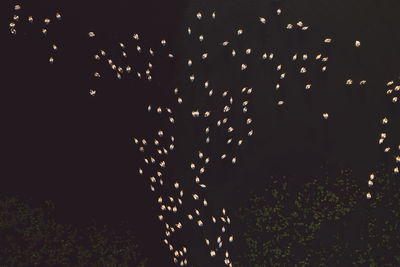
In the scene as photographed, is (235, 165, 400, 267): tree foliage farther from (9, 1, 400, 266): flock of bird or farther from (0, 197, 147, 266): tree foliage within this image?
(0, 197, 147, 266): tree foliage

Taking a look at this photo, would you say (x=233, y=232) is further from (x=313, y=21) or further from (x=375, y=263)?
(x=313, y=21)

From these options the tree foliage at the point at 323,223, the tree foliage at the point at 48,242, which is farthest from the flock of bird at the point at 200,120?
the tree foliage at the point at 48,242

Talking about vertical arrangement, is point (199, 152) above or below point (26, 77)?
below

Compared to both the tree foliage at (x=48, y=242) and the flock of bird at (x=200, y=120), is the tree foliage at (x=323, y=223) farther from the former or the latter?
the tree foliage at (x=48, y=242)

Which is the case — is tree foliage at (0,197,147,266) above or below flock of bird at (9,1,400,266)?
below

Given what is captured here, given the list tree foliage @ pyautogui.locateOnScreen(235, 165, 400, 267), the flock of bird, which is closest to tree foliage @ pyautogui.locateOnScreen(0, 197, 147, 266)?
the flock of bird

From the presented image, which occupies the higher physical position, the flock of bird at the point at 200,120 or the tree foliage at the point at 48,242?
the flock of bird at the point at 200,120

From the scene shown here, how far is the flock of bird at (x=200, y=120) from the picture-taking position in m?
2.03

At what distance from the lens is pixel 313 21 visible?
2.01 m

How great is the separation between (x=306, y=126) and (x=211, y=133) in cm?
40

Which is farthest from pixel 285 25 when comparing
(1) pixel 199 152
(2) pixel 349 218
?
(2) pixel 349 218

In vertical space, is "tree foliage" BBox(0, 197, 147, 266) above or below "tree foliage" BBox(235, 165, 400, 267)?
below

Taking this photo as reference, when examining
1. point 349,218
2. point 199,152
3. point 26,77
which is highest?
point 26,77

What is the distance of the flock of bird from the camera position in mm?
2029
